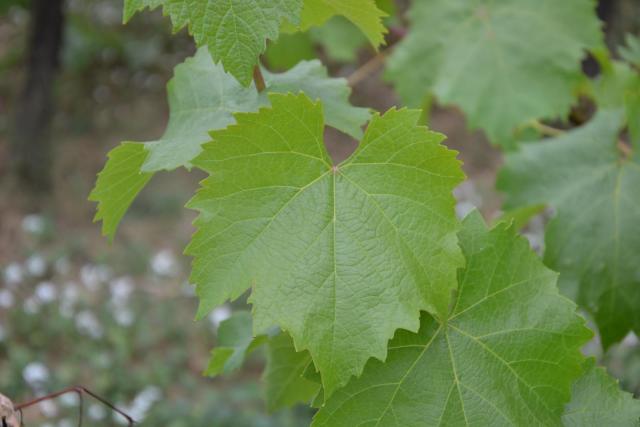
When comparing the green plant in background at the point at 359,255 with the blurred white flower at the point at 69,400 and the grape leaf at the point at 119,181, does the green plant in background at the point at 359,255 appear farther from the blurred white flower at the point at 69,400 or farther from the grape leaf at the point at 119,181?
the blurred white flower at the point at 69,400

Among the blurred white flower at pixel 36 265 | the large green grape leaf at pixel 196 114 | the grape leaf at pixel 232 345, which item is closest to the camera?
the large green grape leaf at pixel 196 114

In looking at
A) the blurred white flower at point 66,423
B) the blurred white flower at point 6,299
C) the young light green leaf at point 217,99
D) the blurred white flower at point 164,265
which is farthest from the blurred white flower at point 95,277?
the young light green leaf at point 217,99

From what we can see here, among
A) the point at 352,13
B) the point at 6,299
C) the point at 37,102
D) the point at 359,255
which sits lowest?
the point at 6,299

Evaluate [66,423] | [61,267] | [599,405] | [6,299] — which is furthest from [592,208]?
[61,267]

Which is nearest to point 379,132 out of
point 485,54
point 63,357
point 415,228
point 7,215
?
point 415,228

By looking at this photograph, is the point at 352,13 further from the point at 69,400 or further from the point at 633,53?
the point at 69,400

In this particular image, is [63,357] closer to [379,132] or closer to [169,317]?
[169,317]
